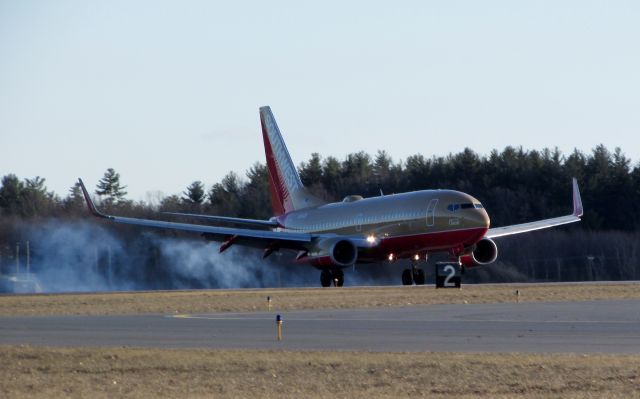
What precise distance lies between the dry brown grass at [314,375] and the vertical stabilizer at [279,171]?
3847 cm

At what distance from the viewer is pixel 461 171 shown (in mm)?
93062

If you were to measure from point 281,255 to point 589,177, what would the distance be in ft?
96.0

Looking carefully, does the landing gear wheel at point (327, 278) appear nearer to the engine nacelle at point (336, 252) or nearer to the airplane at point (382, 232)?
the airplane at point (382, 232)

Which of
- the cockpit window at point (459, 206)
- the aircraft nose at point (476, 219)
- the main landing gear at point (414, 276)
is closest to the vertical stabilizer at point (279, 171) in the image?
the main landing gear at point (414, 276)

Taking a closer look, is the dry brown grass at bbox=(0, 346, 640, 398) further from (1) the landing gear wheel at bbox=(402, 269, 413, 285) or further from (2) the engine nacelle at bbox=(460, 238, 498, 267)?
(2) the engine nacelle at bbox=(460, 238, 498, 267)

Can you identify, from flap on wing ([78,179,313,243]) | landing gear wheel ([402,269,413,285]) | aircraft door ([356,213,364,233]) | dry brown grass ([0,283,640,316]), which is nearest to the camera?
dry brown grass ([0,283,640,316])

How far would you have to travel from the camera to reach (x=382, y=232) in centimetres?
4912

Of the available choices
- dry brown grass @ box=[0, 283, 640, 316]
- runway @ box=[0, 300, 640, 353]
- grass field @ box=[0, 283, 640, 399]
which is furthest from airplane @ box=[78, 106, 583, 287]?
grass field @ box=[0, 283, 640, 399]

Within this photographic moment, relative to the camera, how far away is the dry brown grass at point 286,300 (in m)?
33.7

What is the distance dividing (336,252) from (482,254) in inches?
230

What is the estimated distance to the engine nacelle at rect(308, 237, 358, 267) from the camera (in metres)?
48.9

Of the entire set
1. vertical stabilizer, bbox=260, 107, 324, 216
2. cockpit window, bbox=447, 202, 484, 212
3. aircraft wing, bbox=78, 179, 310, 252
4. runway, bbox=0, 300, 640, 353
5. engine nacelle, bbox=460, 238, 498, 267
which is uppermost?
vertical stabilizer, bbox=260, 107, 324, 216

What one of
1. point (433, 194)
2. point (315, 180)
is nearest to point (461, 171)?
point (315, 180)

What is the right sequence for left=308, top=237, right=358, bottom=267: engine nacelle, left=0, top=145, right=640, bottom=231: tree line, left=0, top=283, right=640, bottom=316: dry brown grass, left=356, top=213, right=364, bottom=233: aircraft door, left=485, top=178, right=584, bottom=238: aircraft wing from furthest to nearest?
left=0, top=145, right=640, bottom=231: tree line → left=485, top=178, right=584, bottom=238: aircraft wing → left=356, top=213, right=364, bottom=233: aircraft door → left=308, top=237, right=358, bottom=267: engine nacelle → left=0, top=283, right=640, bottom=316: dry brown grass
